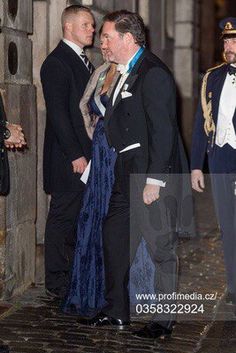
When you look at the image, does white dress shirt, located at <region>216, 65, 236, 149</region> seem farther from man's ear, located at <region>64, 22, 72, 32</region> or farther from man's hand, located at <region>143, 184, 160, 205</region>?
man's ear, located at <region>64, 22, 72, 32</region>

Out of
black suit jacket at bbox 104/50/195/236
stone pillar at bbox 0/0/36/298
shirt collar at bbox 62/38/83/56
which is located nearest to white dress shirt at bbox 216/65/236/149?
black suit jacket at bbox 104/50/195/236

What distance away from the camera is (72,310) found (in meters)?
6.32

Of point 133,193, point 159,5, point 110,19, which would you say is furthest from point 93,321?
point 159,5

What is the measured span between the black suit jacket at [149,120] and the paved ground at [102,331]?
101 centimetres

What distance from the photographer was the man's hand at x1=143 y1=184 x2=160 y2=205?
5.57 metres

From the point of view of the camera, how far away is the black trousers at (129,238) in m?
5.69

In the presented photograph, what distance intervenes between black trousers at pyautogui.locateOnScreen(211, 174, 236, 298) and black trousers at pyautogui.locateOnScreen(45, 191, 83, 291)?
103cm

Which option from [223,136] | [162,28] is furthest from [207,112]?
[162,28]

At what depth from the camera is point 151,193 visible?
557 cm

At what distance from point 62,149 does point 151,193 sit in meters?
1.25

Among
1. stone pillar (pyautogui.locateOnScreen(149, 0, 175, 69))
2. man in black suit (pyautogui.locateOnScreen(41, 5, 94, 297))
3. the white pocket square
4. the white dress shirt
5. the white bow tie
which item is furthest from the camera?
stone pillar (pyautogui.locateOnScreen(149, 0, 175, 69))

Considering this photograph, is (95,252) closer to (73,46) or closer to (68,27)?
(73,46)

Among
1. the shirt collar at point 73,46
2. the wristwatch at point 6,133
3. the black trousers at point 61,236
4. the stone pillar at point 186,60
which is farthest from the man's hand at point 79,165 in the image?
the stone pillar at point 186,60

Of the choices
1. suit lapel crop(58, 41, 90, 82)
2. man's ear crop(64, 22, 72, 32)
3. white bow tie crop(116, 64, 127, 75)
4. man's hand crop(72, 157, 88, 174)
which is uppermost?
man's ear crop(64, 22, 72, 32)
